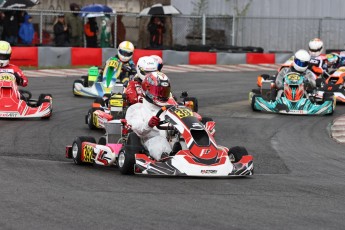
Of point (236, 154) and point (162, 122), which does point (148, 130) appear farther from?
point (236, 154)

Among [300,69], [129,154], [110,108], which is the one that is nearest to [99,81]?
[300,69]

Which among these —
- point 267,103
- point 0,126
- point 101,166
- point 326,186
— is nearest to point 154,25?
point 267,103

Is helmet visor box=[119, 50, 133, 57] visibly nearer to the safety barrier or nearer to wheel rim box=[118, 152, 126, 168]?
the safety barrier

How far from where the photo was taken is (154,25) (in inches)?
1154

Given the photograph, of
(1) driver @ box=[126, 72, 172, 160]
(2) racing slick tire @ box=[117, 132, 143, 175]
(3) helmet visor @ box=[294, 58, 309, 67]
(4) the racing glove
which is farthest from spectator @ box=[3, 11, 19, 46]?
(4) the racing glove

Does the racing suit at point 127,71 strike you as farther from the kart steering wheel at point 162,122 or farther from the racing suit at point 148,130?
the kart steering wheel at point 162,122

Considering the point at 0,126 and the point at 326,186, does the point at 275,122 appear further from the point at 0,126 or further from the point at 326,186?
the point at 326,186

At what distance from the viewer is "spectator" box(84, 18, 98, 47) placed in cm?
2806

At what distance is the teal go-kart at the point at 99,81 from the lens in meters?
19.8

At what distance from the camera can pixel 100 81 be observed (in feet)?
67.4

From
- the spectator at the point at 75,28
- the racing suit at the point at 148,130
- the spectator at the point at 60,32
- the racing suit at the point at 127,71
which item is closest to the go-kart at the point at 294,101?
the racing suit at the point at 127,71

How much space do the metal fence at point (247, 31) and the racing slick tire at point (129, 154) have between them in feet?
63.1

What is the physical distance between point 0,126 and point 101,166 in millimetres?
4265

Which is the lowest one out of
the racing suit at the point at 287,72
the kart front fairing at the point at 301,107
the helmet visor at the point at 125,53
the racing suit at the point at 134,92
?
the kart front fairing at the point at 301,107
